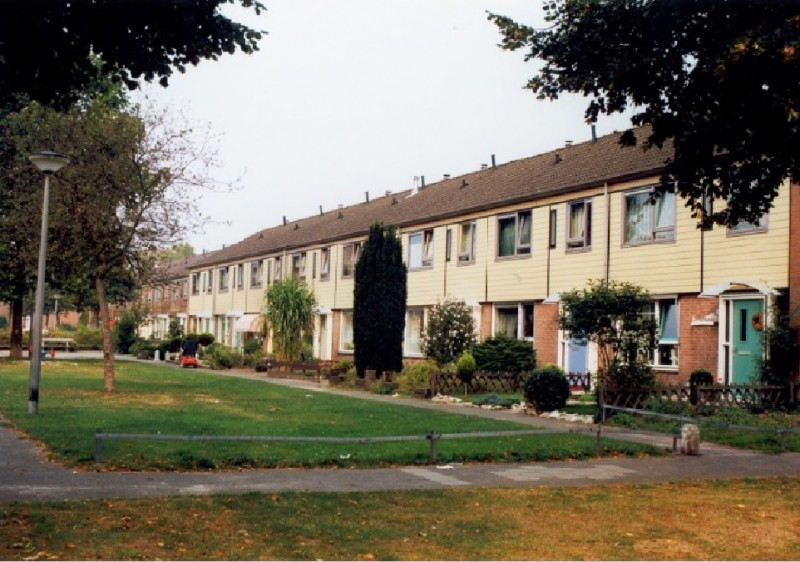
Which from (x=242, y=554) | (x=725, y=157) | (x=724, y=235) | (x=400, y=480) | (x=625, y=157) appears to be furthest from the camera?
(x=625, y=157)

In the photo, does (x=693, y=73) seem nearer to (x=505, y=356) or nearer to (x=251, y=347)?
(x=505, y=356)

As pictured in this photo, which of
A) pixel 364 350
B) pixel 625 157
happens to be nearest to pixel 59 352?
pixel 364 350

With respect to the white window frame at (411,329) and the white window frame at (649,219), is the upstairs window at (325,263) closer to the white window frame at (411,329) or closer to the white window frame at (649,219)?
the white window frame at (411,329)

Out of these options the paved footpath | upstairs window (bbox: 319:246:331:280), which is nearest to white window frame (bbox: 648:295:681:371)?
the paved footpath

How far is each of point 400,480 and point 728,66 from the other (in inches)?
255

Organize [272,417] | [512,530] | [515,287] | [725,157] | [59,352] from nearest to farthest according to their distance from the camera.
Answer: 1. [512,530]
2. [725,157]
3. [272,417]
4. [515,287]
5. [59,352]

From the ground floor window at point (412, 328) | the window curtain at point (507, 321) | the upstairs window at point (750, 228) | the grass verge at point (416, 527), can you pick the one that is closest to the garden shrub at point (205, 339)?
the ground floor window at point (412, 328)

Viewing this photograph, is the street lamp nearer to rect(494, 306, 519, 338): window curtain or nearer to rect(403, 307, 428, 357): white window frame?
rect(494, 306, 519, 338): window curtain

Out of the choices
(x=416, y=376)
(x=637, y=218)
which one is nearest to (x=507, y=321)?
(x=416, y=376)

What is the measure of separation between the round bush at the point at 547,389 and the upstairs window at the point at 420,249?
16175 millimetres

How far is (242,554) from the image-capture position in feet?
24.5

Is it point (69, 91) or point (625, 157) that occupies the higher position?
point (625, 157)

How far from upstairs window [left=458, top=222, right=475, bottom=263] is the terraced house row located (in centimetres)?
5

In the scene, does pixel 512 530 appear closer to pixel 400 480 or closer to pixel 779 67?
pixel 400 480
